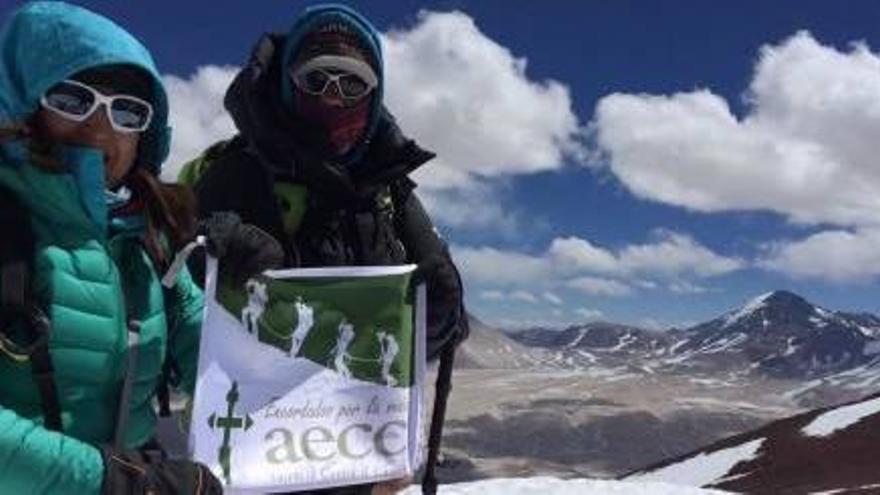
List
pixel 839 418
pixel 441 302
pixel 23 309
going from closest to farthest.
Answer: pixel 23 309 → pixel 441 302 → pixel 839 418

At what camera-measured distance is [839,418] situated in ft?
235

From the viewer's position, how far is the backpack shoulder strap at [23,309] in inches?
132

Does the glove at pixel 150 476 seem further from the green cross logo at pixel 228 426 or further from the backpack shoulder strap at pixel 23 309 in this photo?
the green cross logo at pixel 228 426

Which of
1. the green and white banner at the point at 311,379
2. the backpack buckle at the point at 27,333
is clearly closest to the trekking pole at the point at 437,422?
the green and white banner at the point at 311,379

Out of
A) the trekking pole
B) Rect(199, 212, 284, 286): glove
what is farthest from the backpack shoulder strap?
the trekking pole

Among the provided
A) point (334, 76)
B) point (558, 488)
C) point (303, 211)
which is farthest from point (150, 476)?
point (558, 488)

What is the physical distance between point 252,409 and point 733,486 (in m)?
58.2

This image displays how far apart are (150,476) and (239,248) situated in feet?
4.51

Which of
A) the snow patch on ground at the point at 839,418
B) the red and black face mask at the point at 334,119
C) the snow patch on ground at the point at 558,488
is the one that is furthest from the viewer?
the snow patch on ground at the point at 839,418

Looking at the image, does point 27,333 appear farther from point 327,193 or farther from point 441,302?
point 441,302

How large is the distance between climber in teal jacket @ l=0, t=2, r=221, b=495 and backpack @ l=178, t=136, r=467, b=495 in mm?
1058

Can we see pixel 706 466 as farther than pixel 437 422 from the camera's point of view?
Yes

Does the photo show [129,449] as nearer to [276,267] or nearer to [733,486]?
[276,267]

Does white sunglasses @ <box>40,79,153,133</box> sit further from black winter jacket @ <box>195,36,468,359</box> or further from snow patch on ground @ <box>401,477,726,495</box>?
snow patch on ground @ <box>401,477,726,495</box>
